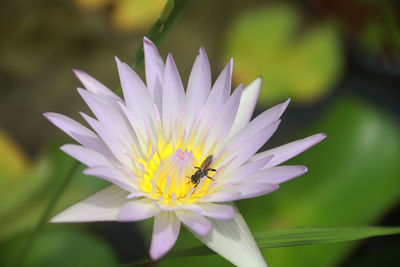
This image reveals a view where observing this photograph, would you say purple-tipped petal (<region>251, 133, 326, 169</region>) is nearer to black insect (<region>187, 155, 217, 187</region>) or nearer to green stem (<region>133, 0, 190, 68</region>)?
black insect (<region>187, 155, 217, 187</region>)

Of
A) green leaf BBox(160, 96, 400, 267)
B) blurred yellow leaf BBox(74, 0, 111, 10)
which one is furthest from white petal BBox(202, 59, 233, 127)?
blurred yellow leaf BBox(74, 0, 111, 10)

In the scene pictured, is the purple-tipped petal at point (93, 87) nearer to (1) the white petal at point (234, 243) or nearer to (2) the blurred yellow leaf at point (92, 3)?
(1) the white petal at point (234, 243)

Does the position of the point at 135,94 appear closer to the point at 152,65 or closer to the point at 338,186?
the point at 152,65

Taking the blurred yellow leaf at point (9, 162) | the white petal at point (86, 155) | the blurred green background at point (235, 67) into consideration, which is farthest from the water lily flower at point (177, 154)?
the blurred yellow leaf at point (9, 162)

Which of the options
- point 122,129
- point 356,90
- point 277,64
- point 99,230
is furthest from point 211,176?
point 356,90

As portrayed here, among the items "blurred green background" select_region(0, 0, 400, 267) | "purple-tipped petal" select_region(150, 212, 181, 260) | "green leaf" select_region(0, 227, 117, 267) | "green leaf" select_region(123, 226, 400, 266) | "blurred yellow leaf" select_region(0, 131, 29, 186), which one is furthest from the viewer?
"blurred yellow leaf" select_region(0, 131, 29, 186)
